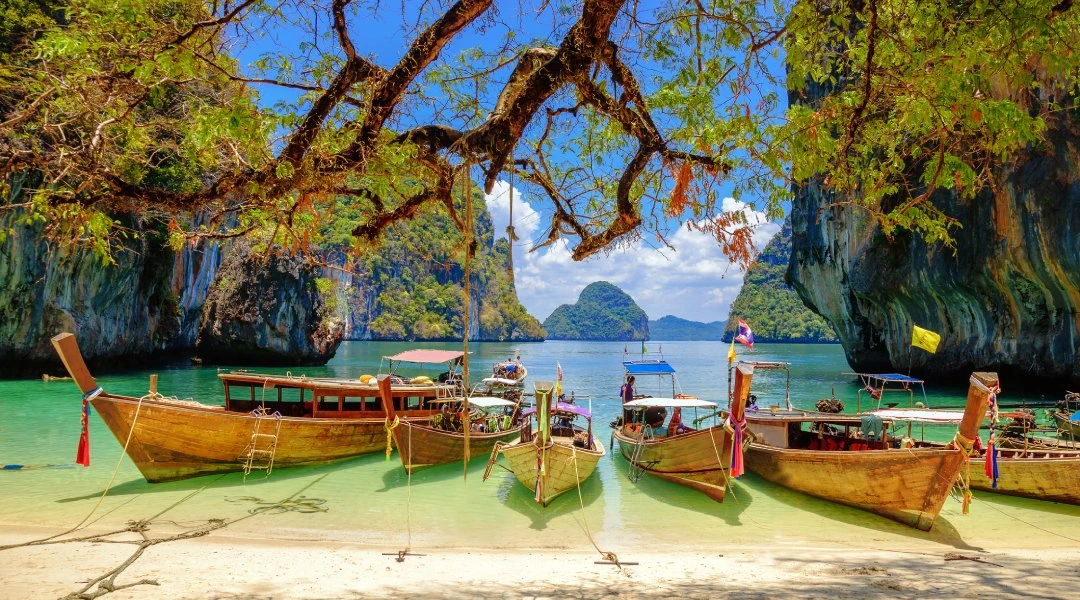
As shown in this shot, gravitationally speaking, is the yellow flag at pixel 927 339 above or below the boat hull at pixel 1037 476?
above

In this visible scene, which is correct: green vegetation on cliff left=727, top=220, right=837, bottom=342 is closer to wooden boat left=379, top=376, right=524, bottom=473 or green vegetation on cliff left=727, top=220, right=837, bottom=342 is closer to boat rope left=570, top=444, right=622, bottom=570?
wooden boat left=379, top=376, right=524, bottom=473

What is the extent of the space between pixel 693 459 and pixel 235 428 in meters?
7.79

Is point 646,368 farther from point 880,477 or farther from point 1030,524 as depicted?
point 1030,524

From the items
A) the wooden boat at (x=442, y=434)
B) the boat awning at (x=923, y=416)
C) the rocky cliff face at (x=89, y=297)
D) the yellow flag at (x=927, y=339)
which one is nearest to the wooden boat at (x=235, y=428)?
the wooden boat at (x=442, y=434)

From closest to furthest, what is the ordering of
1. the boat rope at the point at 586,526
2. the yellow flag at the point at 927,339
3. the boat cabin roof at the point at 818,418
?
1. the boat rope at the point at 586,526
2. the boat cabin roof at the point at 818,418
3. the yellow flag at the point at 927,339

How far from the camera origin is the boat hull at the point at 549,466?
29.5 ft

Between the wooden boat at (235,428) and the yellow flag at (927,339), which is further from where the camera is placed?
the yellow flag at (927,339)

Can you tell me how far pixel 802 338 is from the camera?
108m

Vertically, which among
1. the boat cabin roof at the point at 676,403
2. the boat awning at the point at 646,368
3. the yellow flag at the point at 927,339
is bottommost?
the boat cabin roof at the point at 676,403

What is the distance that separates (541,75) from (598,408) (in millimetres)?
21586

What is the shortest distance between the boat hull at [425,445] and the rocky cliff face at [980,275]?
1171cm

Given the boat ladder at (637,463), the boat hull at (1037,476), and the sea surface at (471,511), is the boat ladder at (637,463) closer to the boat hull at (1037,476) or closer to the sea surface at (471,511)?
the sea surface at (471,511)

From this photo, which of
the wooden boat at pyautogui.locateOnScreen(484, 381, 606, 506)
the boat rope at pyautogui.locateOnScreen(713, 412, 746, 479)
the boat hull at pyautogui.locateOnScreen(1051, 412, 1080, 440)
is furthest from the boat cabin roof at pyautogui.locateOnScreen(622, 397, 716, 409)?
the boat hull at pyautogui.locateOnScreen(1051, 412, 1080, 440)

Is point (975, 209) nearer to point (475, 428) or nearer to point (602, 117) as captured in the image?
point (475, 428)
